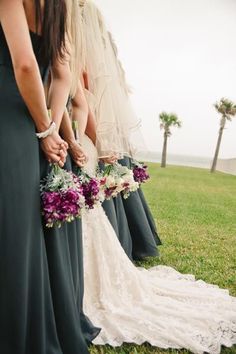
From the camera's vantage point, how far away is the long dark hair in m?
2.27

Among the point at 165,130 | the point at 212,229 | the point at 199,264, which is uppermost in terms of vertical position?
the point at 199,264

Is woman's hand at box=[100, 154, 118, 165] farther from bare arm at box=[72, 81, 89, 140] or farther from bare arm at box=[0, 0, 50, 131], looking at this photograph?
bare arm at box=[0, 0, 50, 131]

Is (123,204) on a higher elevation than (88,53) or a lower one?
lower

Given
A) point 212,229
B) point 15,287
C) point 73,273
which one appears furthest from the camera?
point 212,229

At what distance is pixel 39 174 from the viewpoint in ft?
7.70

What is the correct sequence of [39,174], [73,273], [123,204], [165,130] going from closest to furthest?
[39,174], [73,273], [123,204], [165,130]

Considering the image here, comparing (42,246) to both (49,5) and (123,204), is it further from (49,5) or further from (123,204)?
(123,204)

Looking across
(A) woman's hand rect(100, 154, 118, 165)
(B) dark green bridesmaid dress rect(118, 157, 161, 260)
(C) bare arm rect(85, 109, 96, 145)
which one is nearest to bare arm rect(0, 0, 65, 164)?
(C) bare arm rect(85, 109, 96, 145)

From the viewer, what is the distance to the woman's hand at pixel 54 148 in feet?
7.80

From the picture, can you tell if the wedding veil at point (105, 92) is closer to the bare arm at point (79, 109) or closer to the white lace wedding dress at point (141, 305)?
the white lace wedding dress at point (141, 305)

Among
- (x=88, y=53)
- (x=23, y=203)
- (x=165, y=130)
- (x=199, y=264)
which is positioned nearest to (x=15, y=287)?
(x=23, y=203)

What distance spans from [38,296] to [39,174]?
613mm

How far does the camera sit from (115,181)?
3.67 meters

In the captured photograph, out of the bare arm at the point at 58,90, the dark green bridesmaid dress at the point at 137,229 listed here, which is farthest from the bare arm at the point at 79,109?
the dark green bridesmaid dress at the point at 137,229
